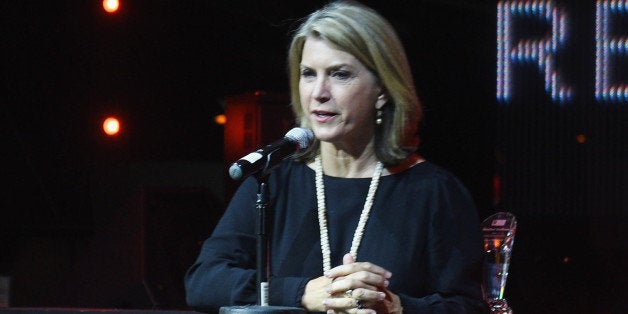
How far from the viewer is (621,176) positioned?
16.4 feet

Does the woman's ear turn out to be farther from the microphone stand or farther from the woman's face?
the microphone stand

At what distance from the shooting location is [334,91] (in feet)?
7.05

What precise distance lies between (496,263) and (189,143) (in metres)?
3.27

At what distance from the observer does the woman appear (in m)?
2.12

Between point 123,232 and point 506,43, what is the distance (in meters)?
2.09

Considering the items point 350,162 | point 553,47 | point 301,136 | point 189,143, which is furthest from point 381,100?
point 189,143

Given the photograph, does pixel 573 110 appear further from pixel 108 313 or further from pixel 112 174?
pixel 108 313

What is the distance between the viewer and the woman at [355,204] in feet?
6.97

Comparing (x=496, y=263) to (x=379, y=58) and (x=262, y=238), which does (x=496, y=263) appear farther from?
(x=262, y=238)

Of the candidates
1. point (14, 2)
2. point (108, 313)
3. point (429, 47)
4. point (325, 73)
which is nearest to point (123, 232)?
point (14, 2)

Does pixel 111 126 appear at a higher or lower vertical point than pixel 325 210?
higher

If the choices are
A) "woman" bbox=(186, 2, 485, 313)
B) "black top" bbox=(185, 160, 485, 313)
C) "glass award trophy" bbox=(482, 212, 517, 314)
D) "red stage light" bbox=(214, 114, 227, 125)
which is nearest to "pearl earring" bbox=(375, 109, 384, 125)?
"woman" bbox=(186, 2, 485, 313)

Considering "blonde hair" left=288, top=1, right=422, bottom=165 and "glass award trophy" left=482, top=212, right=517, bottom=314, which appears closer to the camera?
"blonde hair" left=288, top=1, right=422, bottom=165

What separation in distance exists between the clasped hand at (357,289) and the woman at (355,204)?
10 cm
